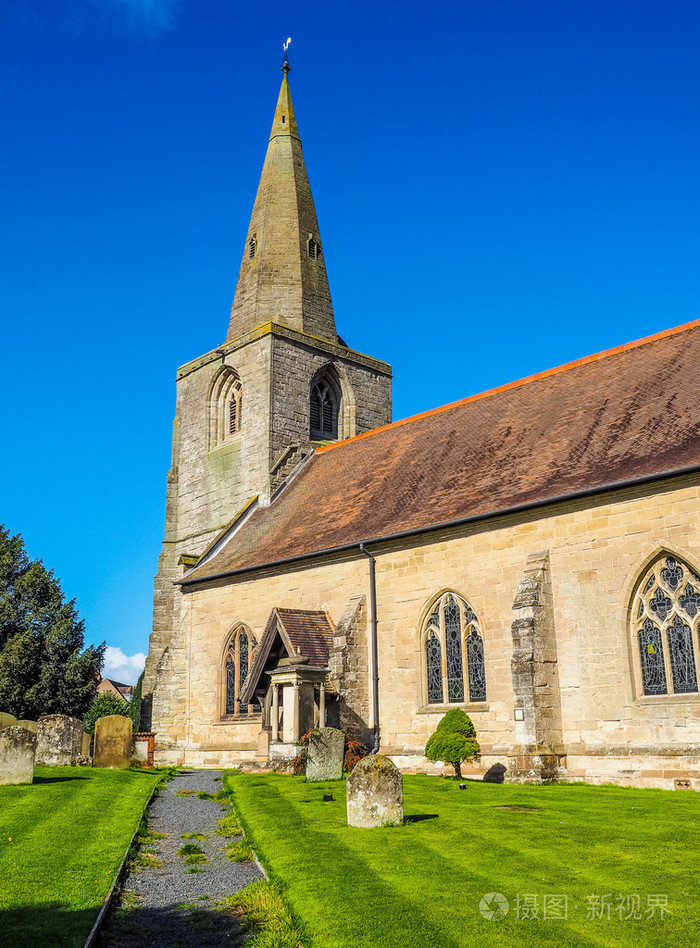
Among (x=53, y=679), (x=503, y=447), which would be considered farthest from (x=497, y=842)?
(x=53, y=679)

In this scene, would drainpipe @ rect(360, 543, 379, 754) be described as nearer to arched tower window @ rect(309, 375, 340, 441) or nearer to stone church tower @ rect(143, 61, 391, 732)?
stone church tower @ rect(143, 61, 391, 732)

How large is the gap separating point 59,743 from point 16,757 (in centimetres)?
479

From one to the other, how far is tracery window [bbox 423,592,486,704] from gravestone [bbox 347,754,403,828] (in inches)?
338

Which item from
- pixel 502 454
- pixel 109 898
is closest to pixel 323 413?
pixel 502 454

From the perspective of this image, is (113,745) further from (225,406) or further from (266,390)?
(225,406)

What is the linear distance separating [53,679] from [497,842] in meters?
29.0

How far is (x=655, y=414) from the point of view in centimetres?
1934

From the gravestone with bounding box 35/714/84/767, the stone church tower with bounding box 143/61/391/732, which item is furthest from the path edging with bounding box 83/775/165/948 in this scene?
the stone church tower with bounding box 143/61/391/732

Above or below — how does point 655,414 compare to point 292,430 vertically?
below

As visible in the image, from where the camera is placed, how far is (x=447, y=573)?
20641 mm

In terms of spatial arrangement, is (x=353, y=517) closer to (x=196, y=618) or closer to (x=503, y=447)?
(x=503, y=447)

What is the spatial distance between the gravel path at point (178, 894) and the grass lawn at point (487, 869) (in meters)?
0.52

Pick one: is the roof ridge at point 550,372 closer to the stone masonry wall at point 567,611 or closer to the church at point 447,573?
the church at point 447,573

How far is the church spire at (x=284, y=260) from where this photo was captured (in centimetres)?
3509
